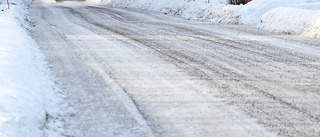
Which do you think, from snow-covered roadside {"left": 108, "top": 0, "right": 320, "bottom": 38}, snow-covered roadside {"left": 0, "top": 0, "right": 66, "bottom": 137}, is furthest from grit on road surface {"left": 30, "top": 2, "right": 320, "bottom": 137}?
snow-covered roadside {"left": 108, "top": 0, "right": 320, "bottom": 38}

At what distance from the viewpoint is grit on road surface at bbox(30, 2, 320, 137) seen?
3.20 meters

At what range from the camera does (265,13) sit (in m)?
11.1

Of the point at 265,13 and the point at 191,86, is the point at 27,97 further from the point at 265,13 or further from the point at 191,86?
the point at 265,13

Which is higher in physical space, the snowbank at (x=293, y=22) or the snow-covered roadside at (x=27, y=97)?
the snowbank at (x=293, y=22)

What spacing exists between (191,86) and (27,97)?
7.01ft

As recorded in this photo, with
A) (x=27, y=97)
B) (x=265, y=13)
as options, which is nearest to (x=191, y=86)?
(x=27, y=97)

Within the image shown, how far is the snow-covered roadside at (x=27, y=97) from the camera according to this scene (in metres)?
2.97

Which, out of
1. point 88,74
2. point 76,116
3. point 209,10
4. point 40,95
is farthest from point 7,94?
point 209,10

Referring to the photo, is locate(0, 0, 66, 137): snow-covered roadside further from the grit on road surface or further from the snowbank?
the snowbank

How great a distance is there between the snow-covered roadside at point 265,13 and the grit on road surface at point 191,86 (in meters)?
1.24

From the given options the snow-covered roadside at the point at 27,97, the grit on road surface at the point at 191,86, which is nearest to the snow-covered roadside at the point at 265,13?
the grit on road surface at the point at 191,86

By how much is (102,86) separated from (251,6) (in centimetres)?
951

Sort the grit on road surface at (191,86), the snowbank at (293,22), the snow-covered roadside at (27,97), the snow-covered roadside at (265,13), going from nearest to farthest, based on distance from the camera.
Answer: the snow-covered roadside at (27,97) → the grit on road surface at (191,86) → the snowbank at (293,22) → the snow-covered roadside at (265,13)

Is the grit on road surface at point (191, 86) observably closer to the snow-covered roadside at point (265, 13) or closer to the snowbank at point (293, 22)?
the snowbank at point (293, 22)
